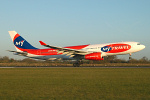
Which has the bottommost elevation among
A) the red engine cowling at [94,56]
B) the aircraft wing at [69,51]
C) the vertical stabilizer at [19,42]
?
the red engine cowling at [94,56]

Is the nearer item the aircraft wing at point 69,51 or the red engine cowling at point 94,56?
the red engine cowling at point 94,56

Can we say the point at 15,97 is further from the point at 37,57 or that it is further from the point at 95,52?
the point at 37,57

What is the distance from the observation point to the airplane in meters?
40.9

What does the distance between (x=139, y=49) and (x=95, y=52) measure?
28.6 ft

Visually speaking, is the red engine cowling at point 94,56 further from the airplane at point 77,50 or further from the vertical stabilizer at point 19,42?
the vertical stabilizer at point 19,42

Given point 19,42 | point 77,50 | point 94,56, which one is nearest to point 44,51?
point 19,42

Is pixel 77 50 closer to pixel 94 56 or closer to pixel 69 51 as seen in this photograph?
pixel 69 51

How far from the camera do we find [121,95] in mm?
10148

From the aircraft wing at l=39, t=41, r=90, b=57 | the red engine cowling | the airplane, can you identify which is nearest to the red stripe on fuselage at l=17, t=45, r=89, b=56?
the airplane

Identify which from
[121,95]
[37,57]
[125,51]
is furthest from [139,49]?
[121,95]

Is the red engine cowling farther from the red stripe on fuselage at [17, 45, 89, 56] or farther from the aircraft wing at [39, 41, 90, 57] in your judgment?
the red stripe on fuselage at [17, 45, 89, 56]

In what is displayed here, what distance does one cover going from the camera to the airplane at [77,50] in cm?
4094

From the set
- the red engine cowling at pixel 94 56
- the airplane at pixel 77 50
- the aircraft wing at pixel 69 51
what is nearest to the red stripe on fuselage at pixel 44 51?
the airplane at pixel 77 50

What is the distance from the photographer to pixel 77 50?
4128cm
